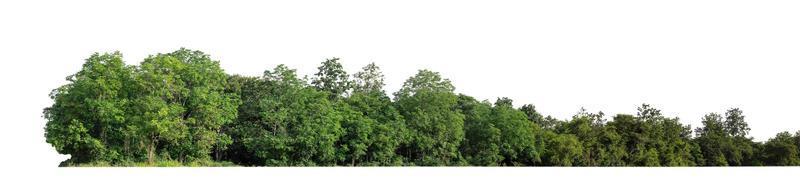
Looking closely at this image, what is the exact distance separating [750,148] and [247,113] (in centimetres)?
5258

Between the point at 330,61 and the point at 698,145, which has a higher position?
the point at 330,61

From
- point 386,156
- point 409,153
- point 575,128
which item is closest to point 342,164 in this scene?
point 386,156

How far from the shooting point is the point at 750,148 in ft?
240

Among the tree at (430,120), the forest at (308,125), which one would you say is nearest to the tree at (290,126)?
the forest at (308,125)

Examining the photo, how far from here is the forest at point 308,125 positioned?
39.2 meters

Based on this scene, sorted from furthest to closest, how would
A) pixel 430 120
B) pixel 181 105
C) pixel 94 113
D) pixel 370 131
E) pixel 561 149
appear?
pixel 561 149 < pixel 430 120 < pixel 370 131 < pixel 181 105 < pixel 94 113

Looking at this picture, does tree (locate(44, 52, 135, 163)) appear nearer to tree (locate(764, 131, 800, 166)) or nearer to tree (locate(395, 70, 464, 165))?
tree (locate(395, 70, 464, 165))

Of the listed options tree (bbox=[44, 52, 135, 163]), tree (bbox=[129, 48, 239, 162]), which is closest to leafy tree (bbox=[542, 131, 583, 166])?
tree (bbox=[129, 48, 239, 162])

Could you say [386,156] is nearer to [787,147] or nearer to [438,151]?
[438,151]

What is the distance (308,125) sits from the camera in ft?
149

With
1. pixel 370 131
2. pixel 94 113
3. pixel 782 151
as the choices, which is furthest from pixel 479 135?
pixel 782 151

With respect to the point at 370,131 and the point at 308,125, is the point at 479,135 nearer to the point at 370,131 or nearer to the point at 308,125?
the point at 370,131

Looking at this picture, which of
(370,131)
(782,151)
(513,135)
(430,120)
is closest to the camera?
(370,131)

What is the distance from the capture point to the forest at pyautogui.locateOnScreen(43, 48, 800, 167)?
129 feet
